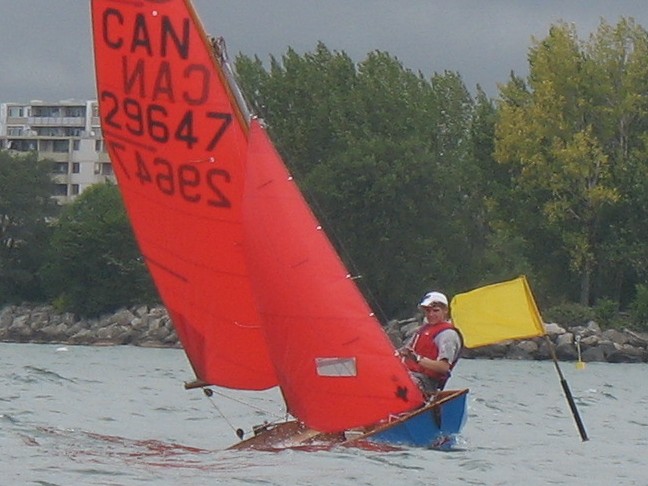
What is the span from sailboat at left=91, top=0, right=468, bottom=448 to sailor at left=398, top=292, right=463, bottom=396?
404mm

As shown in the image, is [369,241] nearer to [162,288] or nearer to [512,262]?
[512,262]

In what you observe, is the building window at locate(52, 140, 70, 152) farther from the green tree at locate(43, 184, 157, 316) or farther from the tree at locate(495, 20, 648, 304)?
the tree at locate(495, 20, 648, 304)

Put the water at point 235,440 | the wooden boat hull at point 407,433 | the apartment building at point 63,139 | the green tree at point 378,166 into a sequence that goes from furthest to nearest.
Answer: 1. the apartment building at point 63,139
2. the green tree at point 378,166
3. the wooden boat hull at point 407,433
4. the water at point 235,440

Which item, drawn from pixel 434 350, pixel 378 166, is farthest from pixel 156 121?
pixel 378 166

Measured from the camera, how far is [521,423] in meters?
22.5

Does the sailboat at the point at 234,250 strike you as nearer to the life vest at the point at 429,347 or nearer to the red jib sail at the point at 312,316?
the red jib sail at the point at 312,316

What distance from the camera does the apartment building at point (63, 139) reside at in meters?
119

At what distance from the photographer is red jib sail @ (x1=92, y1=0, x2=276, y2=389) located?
1645 cm

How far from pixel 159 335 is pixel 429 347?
46.6m

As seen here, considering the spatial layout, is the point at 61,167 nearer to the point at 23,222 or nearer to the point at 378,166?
the point at 23,222

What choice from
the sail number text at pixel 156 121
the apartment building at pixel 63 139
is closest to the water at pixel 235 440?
the sail number text at pixel 156 121

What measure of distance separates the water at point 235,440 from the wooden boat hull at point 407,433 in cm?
20

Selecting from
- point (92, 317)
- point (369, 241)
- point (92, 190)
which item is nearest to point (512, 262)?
point (369, 241)

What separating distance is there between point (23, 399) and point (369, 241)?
3756 cm
